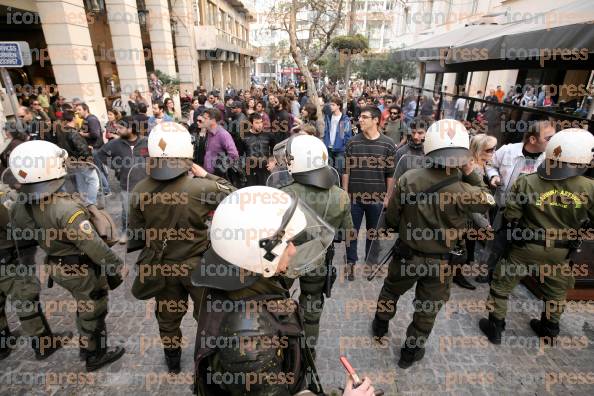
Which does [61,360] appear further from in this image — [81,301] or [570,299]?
[570,299]

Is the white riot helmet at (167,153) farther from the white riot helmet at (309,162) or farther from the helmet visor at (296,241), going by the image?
the helmet visor at (296,241)

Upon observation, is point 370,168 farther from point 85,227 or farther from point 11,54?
point 11,54

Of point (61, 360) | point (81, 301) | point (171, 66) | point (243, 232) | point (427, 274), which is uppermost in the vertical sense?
point (171, 66)

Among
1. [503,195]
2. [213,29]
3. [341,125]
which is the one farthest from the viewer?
[213,29]

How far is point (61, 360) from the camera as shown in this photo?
332cm

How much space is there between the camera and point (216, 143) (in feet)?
17.6

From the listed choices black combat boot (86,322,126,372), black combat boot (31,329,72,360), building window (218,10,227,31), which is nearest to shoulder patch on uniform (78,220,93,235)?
black combat boot (86,322,126,372)

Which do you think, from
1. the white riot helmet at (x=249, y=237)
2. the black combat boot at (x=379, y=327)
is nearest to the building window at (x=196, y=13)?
the black combat boot at (x=379, y=327)

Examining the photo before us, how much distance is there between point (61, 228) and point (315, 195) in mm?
2145

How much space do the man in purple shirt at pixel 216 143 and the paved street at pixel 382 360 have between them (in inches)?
95.3

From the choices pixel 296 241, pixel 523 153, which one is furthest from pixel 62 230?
pixel 523 153

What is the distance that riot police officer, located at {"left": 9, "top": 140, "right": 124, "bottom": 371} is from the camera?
263 centimetres

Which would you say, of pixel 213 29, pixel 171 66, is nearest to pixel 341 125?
pixel 171 66

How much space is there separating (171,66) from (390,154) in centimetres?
1540
